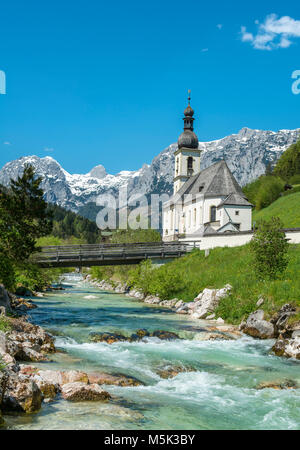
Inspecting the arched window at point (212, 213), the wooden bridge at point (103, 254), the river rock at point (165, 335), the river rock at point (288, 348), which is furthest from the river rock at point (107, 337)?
the arched window at point (212, 213)

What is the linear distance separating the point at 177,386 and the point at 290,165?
3758 inches

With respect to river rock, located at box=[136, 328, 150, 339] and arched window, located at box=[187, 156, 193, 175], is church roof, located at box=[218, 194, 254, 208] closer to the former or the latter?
arched window, located at box=[187, 156, 193, 175]

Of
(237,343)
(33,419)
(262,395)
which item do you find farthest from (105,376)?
(237,343)

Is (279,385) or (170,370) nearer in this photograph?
(279,385)

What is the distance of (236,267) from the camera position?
→ 2988cm

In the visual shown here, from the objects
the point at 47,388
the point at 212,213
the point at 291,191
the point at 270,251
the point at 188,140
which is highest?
the point at 188,140

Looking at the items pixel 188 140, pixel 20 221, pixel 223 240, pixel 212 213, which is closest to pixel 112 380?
pixel 20 221

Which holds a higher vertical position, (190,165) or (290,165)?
(290,165)

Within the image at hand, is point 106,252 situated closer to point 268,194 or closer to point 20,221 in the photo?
point 20,221

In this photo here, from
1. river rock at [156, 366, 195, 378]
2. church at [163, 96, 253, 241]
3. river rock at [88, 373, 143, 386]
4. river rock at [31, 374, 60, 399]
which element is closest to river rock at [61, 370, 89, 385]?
river rock at [88, 373, 143, 386]

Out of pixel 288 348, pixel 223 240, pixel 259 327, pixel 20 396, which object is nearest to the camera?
pixel 20 396

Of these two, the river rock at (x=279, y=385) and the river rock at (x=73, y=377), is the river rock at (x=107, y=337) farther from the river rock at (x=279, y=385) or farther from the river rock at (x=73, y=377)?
the river rock at (x=279, y=385)

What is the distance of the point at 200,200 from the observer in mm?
59500

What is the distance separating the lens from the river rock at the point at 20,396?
8.33 meters
